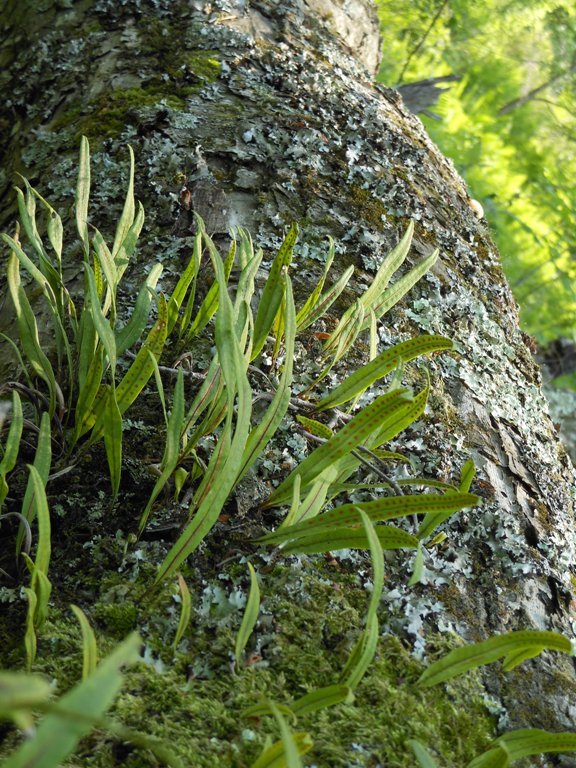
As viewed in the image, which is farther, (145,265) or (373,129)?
(373,129)

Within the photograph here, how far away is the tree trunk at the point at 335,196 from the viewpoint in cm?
103

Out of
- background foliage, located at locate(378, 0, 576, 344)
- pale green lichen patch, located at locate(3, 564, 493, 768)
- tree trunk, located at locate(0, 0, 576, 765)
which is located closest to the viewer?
pale green lichen patch, located at locate(3, 564, 493, 768)

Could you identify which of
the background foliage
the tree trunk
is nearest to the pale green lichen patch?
the tree trunk

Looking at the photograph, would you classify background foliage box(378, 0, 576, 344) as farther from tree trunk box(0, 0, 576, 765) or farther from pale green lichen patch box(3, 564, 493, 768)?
Result: pale green lichen patch box(3, 564, 493, 768)

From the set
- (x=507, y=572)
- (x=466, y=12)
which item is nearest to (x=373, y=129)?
(x=507, y=572)

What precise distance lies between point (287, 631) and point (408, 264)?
35.9 inches

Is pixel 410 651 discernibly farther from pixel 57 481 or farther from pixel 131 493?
pixel 57 481

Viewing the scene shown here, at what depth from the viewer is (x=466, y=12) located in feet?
18.1

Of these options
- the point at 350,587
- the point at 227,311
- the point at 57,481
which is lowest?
the point at 57,481

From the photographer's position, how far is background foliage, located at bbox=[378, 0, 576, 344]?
465 centimetres

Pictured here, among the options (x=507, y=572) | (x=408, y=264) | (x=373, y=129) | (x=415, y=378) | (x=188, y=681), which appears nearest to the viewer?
(x=188, y=681)

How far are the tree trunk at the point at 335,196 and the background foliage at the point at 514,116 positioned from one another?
2486 mm

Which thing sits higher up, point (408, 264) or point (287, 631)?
point (408, 264)

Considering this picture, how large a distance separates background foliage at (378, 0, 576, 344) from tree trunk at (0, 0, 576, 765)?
2486 millimetres
